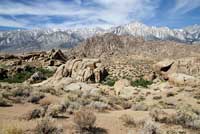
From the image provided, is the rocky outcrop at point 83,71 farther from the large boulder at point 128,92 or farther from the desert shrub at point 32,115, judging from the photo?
the desert shrub at point 32,115

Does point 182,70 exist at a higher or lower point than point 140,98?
higher

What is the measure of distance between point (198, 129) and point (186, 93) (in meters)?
15.3

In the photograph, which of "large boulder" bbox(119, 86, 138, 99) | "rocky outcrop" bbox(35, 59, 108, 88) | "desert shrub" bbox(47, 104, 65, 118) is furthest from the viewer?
"rocky outcrop" bbox(35, 59, 108, 88)

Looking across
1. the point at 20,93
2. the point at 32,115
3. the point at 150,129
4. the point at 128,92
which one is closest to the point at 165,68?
the point at 128,92

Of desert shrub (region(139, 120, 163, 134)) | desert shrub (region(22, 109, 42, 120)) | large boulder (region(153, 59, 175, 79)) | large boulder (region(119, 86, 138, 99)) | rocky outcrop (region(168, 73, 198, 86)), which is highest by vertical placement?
large boulder (region(153, 59, 175, 79))

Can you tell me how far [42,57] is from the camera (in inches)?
3374

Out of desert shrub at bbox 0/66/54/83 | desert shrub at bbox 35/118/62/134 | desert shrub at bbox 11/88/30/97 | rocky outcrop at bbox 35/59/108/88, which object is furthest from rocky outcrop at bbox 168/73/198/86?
desert shrub at bbox 0/66/54/83

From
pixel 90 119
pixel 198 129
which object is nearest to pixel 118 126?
pixel 90 119

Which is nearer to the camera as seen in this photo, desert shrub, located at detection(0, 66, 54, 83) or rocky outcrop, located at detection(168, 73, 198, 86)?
rocky outcrop, located at detection(168, 73, 198, 86)

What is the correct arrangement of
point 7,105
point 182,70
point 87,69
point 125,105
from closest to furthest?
1. point 7,105
2. point 125,105
3. point 182,70
4. point 87,69

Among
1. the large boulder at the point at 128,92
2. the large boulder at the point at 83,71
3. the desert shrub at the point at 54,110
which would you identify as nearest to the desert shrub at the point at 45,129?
→ the desert shrub at the point at 54,110

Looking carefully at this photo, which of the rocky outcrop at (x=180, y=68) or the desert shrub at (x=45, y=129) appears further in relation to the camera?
the rocky outcrop at (x=180, y=68)

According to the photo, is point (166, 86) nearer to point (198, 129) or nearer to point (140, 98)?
point (140, 98)

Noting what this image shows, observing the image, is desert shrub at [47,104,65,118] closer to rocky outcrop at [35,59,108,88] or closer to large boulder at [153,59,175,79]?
large boulder at [153,59,175,79]
